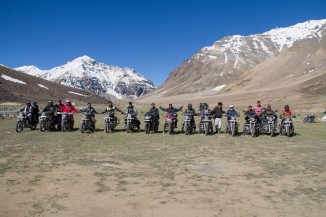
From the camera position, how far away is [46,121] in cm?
2292

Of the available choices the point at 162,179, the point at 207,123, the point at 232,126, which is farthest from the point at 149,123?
the point at 162,179

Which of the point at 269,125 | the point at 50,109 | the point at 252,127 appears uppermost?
the point at 50,109

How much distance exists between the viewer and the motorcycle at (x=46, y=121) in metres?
22.8

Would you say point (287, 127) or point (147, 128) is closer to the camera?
point (287, 127)

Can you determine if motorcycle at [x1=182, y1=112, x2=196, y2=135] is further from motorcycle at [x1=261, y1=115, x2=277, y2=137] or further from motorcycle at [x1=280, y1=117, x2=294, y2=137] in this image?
motorcycle at [x1=280, y1=117, x2=294, y2=137]

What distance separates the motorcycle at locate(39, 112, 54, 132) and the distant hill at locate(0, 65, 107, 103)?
74.4 meters

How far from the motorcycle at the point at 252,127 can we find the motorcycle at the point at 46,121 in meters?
11.2

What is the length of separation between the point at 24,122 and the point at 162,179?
50.9 feet

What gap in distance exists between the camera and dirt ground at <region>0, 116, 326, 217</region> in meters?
7.82

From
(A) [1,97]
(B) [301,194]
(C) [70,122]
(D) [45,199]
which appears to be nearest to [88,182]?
(D) [45,199]

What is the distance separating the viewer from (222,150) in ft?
51.3

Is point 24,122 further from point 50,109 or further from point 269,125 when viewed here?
point 269,125

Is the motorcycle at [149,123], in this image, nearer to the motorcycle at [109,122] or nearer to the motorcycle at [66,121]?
the motorcycle at [109,122]

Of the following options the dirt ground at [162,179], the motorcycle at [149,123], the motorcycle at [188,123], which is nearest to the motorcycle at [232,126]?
the motorcycle at [188,123]
